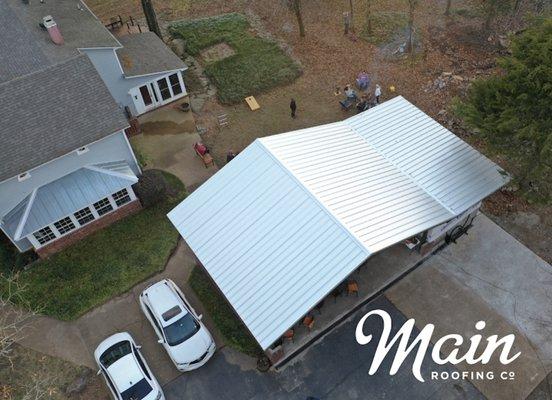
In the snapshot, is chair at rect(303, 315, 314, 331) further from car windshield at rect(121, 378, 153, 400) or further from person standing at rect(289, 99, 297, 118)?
person standing at rect(289, 99, 297, 118)

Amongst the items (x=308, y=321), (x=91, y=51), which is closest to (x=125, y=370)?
(x=308, y=321)

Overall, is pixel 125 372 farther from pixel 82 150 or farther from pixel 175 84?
pixel 175 84

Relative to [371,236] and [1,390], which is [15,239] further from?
[371,236]

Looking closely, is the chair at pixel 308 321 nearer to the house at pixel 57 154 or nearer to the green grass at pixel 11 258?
the house at pixel 57 154

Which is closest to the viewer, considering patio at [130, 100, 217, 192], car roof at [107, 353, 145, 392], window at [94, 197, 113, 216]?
car roof at [107, 353, 145, 392]

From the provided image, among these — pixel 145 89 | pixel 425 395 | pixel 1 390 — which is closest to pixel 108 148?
pixel 145 89

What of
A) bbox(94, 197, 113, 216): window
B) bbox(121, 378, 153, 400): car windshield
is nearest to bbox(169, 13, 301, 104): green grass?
bbox(94, 197, 113, 216): window
